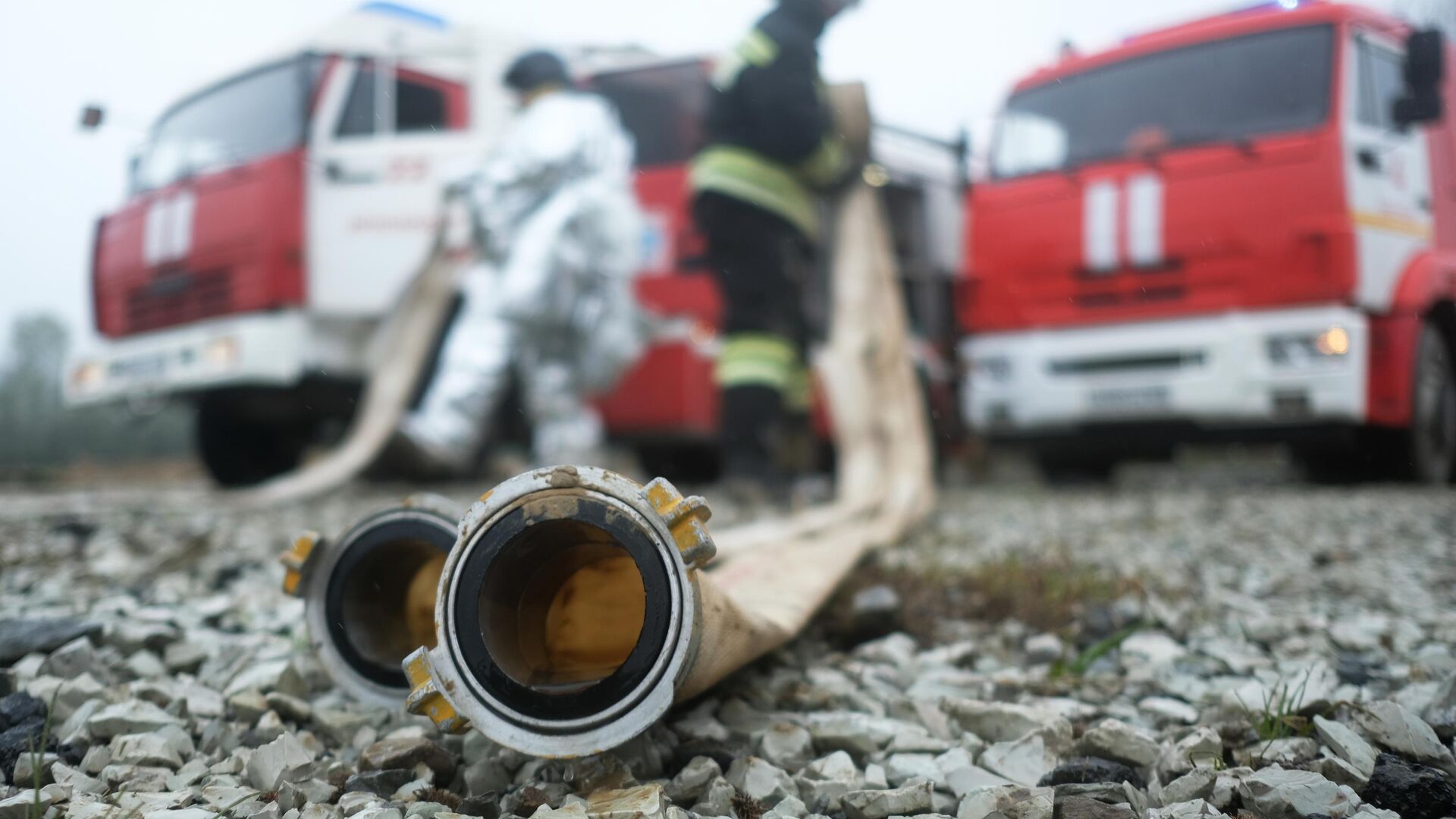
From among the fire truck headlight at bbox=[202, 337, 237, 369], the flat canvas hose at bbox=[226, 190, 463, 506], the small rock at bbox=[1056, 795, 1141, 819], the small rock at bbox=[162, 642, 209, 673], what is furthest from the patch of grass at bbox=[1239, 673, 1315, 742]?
the fire truck headlight at bbox=[202, 337, 237, 369]

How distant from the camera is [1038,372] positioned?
5668 mm

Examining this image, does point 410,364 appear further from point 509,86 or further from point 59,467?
point 59,467

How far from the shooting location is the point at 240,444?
7.00 metres

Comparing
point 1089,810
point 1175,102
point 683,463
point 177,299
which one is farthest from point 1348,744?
point 177,299

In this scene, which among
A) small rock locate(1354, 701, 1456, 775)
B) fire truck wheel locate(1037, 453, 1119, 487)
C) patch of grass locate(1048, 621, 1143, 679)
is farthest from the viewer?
fire truck wheel locate(1037, 453, 1119, 487)

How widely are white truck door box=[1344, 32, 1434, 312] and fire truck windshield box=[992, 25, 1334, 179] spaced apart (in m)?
0.20

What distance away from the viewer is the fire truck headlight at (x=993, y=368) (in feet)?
19.0

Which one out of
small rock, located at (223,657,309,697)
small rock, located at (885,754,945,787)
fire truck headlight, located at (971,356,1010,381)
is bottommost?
small rock, located at (885,754,945,787)

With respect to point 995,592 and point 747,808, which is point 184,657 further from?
point 995,592

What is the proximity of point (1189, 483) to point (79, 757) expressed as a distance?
6937 mm

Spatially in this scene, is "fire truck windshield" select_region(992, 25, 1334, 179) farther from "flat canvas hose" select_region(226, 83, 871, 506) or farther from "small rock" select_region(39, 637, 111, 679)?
"small rock" select_region(39, 637, 111, 679)

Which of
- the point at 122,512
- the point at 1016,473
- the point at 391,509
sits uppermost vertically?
the point at 391,509

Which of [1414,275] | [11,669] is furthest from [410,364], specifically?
[1414,275]

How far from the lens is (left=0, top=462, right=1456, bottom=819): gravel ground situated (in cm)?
133
